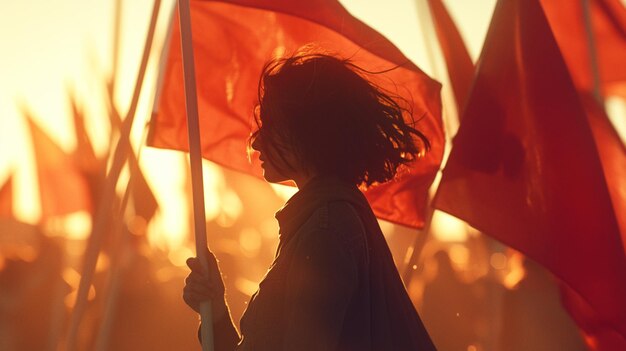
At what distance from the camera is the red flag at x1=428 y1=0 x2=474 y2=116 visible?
6410 mm

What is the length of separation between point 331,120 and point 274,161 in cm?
15

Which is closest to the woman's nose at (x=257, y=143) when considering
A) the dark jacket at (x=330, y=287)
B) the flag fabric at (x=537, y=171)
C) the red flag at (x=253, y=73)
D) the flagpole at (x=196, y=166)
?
the dark jacket at (x=330, y=287)

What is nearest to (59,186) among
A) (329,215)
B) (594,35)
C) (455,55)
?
(455,55)

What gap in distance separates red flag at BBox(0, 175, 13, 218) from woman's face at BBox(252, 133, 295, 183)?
12014 millimetres

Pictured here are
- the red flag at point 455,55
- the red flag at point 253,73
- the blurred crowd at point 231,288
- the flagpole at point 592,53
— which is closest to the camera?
the red flag at point 253,73

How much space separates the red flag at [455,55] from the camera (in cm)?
641

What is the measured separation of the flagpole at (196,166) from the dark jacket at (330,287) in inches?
15.7

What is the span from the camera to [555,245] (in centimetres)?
504

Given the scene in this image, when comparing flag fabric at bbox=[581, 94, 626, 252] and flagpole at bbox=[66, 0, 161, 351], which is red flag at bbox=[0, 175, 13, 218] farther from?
flag fabric at bbox=[581, 94, 626, 252]

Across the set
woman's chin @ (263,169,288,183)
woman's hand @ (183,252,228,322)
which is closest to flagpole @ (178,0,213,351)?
woman's hand @ (183,252,228,322)

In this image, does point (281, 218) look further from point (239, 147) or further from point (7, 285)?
point (7, 285)

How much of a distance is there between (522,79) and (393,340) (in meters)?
3.47

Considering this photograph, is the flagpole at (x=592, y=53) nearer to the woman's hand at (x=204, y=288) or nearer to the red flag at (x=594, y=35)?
the red flag at (x=594, y=35)

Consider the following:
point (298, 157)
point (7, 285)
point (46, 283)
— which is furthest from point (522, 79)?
point (7, 285)
